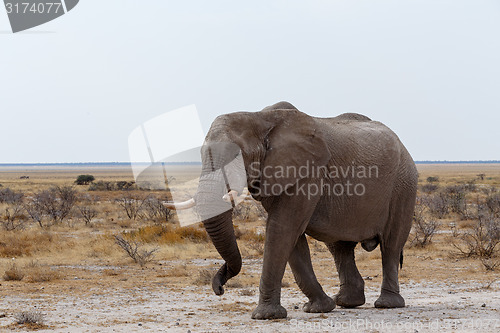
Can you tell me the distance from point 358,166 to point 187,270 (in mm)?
6731

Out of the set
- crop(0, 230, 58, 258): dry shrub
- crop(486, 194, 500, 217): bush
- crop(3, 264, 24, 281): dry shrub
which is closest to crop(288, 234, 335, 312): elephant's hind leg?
crop(3, 264, 24, 281): dry shrub

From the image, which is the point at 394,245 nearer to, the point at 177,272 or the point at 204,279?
the point at 204,279

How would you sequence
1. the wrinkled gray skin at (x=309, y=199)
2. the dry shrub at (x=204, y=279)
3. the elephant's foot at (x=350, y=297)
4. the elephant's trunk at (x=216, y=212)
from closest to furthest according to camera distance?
the elephant's trunk at (x=216, y=212) → the wrinkled gray skin at (x=309, y=199) → the elephant's foot at (x=350, y=297) → the dry shrub at (x=204, y=279)

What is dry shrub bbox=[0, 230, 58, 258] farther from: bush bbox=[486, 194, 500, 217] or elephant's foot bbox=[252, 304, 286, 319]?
bush bbox=[486, 194, 500, 217]

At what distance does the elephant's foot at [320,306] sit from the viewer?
9.02 metres

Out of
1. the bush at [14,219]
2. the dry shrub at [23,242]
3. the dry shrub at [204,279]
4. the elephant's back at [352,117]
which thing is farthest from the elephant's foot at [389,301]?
the bush at [14,219]

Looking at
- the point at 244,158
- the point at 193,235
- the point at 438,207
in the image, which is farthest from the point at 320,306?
the point at 438,207

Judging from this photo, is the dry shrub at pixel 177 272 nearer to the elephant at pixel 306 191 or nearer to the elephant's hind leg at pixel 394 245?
the elephant at pixel 306 191

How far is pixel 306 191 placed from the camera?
842cm

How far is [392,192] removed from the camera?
9688 millimetres

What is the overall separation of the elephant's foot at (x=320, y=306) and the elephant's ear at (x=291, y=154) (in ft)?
5.80

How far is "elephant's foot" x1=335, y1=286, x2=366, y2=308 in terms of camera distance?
980 centimetres

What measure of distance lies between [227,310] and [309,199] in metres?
2.23

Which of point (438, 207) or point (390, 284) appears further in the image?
point (438, 207)
